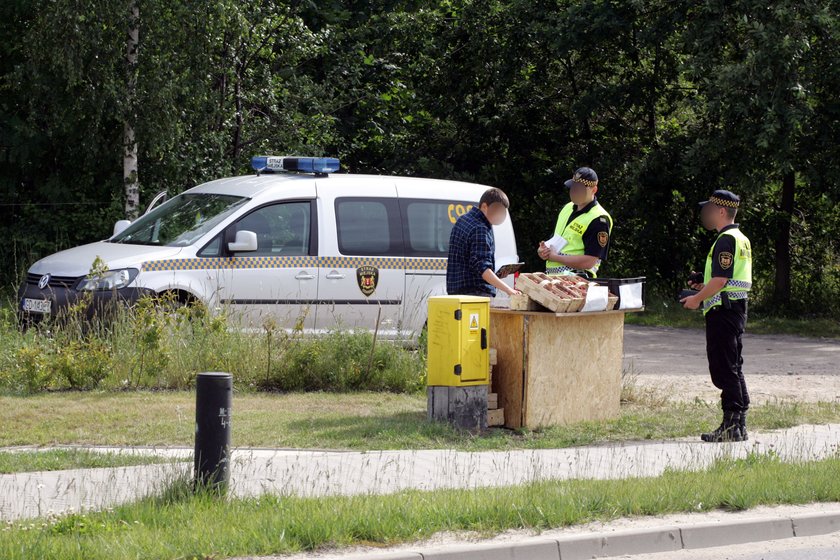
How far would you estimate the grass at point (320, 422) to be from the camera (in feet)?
27.0

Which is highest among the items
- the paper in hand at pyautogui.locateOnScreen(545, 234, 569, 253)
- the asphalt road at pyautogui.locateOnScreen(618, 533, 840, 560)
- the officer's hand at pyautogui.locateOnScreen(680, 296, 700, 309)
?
the paper in hand at pyautogui.locateOnScreen(545, 234, 569, 253)

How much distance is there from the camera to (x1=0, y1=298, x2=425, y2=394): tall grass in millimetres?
10109

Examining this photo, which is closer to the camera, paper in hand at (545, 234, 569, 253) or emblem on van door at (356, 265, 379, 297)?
paper in hand at (545, 234, 569, 253)

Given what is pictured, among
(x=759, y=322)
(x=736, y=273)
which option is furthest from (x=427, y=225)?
(x=759, y=322)

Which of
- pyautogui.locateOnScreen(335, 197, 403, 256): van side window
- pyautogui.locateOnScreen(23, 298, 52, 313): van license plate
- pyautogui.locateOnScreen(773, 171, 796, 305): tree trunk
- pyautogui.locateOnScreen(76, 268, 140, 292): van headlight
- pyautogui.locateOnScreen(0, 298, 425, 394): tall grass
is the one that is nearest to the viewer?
pyautogui.locateOnScreen(0, 298, 425, 394): tall grass

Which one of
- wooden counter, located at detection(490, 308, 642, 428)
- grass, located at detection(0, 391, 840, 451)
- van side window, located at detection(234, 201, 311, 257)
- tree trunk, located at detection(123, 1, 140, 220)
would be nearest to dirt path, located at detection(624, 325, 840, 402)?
grass, located at detection(0, 391, 840, 451)

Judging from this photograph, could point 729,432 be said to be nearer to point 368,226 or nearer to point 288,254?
point 368,226

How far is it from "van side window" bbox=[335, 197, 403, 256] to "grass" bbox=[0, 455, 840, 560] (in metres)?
5.89

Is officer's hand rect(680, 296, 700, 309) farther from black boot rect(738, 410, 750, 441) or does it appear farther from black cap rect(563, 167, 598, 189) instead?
black cap rect(563, 167, 598, 189)

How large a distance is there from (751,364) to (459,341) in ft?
21.5

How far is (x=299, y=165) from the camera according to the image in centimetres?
1288

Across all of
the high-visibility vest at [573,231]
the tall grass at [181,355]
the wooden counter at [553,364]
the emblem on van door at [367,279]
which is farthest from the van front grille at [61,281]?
the high-visibility vest at [573,231]

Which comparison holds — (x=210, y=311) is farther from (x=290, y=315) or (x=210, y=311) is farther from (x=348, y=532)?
(x=348, y=532)

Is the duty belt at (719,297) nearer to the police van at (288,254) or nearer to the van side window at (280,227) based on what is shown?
the police van at (288,254)
